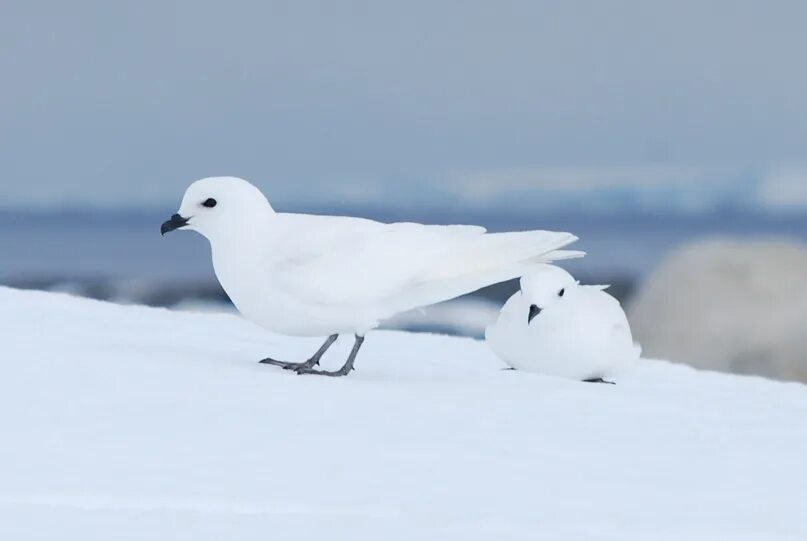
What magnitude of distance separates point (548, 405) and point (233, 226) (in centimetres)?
109

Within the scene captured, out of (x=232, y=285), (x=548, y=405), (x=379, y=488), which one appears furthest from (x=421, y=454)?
(x=232, y=285)

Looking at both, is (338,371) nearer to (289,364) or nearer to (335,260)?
(289,364)

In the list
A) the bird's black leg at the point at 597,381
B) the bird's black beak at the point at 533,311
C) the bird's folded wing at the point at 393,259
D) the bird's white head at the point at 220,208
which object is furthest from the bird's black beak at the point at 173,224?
the bird's black leg at the point at 597,381

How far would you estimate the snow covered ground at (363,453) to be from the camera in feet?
8.17

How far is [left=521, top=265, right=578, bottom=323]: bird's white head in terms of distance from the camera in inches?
177

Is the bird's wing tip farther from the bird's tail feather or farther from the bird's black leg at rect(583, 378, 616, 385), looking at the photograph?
the bird's black leg at rect(583, 378, 616, 385)

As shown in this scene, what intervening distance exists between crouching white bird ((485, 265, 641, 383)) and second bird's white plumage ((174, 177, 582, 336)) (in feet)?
2.15

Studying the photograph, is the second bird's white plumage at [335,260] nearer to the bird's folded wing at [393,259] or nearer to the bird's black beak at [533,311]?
the bird's folded wing at [393,259]

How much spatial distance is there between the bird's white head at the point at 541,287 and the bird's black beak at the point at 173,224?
1.24 m

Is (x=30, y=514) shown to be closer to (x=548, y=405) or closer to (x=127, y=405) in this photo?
(x=127, y=405)

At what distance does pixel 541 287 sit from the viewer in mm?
4527

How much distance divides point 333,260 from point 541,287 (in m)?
0.94

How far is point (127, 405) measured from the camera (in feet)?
10.8

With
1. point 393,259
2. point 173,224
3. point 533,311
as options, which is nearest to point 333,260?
point 393,259
